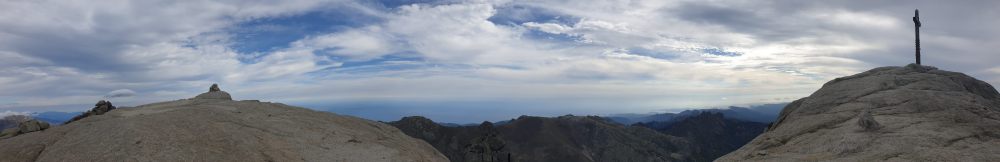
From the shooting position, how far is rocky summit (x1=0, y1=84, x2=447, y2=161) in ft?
60.0

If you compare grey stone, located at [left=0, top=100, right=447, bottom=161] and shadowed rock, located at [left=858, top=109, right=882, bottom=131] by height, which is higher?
shadowed rock, located at [left=858, top=109, right=882, bottom=131]


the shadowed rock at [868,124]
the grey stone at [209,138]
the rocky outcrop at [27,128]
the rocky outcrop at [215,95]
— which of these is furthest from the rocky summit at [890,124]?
the rocky outcrop at [27,128]

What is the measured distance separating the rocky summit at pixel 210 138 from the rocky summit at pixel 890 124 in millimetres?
16434

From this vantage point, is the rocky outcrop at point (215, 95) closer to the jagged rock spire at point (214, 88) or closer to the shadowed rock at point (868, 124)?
the jagged rock spire at point (214, 88)

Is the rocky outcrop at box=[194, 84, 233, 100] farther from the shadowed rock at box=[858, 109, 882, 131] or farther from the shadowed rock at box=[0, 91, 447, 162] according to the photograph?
the shadowed rock at box=[858, 109, 882, 131]

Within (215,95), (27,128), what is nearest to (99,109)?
(27,128)

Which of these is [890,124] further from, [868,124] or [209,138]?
[209,138]

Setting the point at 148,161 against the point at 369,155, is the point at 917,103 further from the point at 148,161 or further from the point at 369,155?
the point at 148,161

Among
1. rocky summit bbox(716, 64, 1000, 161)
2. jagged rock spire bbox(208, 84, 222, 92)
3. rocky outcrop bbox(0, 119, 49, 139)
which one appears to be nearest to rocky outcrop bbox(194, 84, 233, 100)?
jagged rock spire bbox(208, 84, 222, 92)

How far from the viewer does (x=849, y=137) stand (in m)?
23.5

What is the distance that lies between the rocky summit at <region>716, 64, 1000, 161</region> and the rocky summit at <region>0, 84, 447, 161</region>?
16434 millimetres

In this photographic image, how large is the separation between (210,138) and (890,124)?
27016mm

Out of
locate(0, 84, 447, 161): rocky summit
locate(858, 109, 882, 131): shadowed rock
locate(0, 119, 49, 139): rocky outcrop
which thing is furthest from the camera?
locate(858, 109, 882, 131): shadowed rock

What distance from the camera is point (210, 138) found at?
66.8ft
